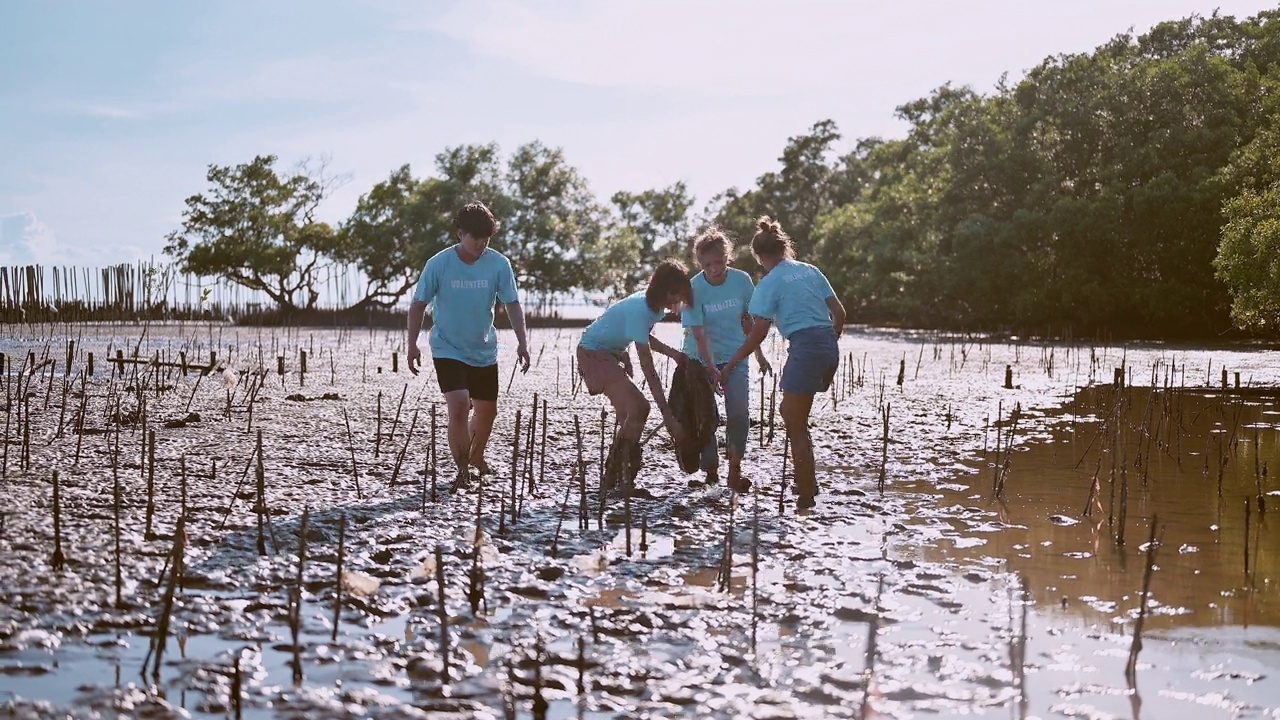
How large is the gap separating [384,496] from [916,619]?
408 centimetres

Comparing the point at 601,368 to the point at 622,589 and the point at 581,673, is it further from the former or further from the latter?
the point at 581,673

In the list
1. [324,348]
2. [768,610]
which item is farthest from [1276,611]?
[324,348]

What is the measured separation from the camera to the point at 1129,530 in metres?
6.95

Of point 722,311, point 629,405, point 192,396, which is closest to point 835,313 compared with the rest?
point 722,311

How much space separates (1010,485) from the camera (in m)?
8.81

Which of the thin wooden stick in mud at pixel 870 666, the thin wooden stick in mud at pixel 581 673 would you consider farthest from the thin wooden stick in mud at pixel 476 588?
→ the thin wooden stick in mud at pixel 870 666

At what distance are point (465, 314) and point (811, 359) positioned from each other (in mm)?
2489

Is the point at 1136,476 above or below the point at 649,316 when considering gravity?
below

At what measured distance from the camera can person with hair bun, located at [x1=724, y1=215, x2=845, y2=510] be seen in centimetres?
754

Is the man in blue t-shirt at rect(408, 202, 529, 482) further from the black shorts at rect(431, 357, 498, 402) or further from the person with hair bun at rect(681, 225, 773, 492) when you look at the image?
the person with hair bun at rect(681, 225, 773, 492)

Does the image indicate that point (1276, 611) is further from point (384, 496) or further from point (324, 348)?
point (324, 348)

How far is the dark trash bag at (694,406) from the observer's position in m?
8.14

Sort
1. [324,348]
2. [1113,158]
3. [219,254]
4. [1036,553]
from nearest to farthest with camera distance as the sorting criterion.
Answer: [1036,553]
[324,348]
[1113,158]
[219,254]

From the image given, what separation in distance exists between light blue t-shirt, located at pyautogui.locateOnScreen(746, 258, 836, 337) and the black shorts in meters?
2.05
